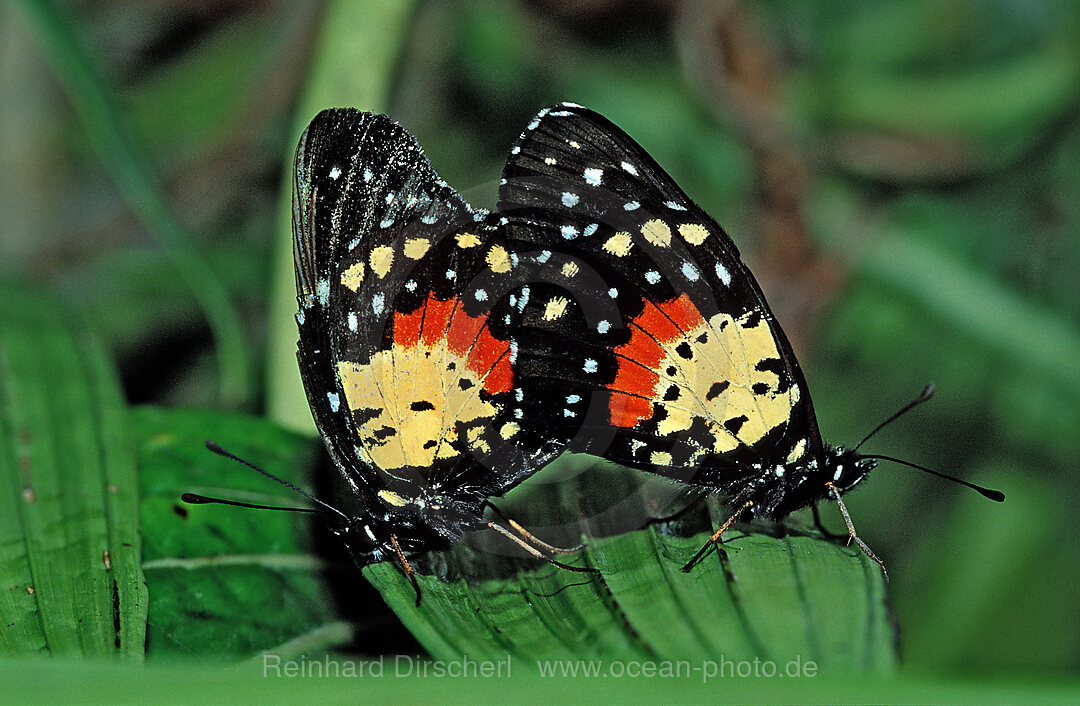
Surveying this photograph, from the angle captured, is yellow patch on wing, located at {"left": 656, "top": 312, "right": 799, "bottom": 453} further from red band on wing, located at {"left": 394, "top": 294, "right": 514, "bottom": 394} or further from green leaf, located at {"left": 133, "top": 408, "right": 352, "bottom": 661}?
green leaf, located at {"left": 133, "top": 408, "right": 352, "bottom": 661}

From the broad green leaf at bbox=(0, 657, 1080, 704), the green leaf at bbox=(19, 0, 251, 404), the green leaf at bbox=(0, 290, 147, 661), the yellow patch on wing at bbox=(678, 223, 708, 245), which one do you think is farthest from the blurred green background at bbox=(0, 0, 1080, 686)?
the broad green leaf at bbox=(0, 657, 1080, 704)

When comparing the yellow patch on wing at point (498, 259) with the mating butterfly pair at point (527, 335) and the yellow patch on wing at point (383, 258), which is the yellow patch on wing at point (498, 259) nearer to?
the mating butterfly pair at point (527, 335)

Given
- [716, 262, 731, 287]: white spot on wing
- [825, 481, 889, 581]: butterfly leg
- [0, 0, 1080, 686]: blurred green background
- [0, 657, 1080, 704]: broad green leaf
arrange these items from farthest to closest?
[0, 0, 1080, 686]: blurred green background → [716, 262, 731, 287]: white spot on wing → [825, 481, 889, 581]: butterfly leg → [0, 657, 1080, 704]: broad green leaf

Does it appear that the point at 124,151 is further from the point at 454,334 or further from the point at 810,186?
the point at 810,186

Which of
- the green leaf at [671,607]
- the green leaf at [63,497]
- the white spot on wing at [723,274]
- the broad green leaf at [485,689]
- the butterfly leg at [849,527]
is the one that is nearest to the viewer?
the broad green leaf at [485,689]

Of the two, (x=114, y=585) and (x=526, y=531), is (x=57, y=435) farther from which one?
(x=526, y=531)

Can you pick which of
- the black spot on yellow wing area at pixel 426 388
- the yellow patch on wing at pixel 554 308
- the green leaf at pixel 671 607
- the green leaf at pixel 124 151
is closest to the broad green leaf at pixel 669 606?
the green leaf at pixel 671 607
